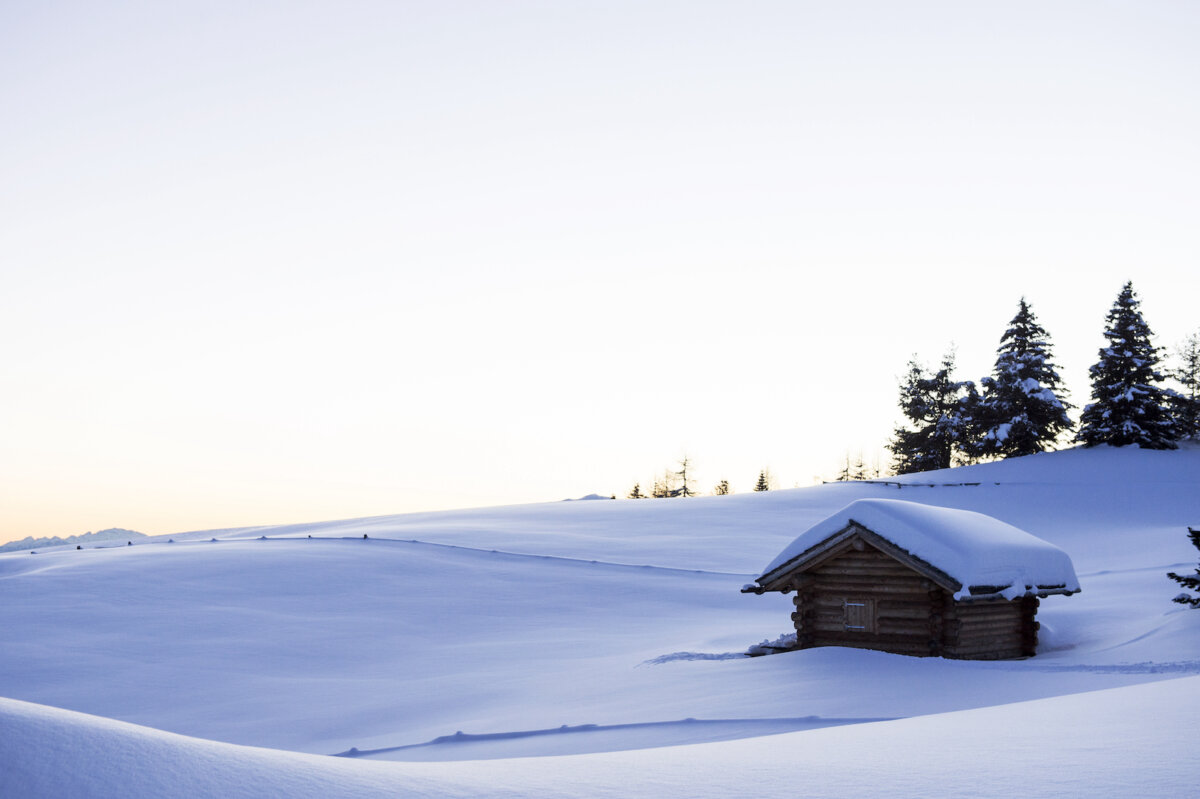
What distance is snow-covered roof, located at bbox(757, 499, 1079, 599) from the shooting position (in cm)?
1798

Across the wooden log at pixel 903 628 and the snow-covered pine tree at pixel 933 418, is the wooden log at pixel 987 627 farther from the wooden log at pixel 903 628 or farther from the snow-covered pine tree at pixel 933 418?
the snow-covered pine tree at pixel 933 418

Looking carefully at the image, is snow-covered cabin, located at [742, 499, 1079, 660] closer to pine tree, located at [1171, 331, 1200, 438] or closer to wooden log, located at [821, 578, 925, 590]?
wooden log, located at [821, 578, 925, 590]

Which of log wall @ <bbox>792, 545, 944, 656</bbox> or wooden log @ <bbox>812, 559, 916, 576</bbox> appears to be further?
wooden log @ <bbox>812, 559, 916, 576</bbox>

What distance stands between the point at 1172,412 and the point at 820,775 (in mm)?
56989

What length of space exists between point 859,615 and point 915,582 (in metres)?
1.43

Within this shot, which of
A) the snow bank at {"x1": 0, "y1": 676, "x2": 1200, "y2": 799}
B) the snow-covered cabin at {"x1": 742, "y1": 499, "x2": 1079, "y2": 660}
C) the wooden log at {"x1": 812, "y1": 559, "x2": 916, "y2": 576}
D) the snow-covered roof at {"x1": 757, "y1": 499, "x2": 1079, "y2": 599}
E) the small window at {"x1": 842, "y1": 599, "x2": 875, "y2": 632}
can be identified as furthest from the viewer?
the small window at {"x1": 842, "y1": 599, "x2": 875, "y2": 632}

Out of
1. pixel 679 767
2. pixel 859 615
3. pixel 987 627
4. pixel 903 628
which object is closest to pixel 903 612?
pixel 903 628

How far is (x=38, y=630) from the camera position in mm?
23156

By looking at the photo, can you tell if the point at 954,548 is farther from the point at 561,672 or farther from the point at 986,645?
the point at 561,672

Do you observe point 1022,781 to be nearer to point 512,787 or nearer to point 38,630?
point 512,787

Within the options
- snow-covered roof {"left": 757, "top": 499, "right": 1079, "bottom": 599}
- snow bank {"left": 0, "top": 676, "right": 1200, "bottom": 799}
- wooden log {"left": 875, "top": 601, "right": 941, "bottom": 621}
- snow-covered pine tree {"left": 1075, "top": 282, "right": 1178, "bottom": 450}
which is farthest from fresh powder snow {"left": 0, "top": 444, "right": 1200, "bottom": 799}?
snow-covered pine tree {"left": 1075, "top": 282, "right": 1178, "bottom": 450}

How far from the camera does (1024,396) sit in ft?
188

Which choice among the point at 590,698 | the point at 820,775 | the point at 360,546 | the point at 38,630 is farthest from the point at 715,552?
the point at 820,775

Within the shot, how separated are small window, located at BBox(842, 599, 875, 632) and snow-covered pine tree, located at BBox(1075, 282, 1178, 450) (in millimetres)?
40902
